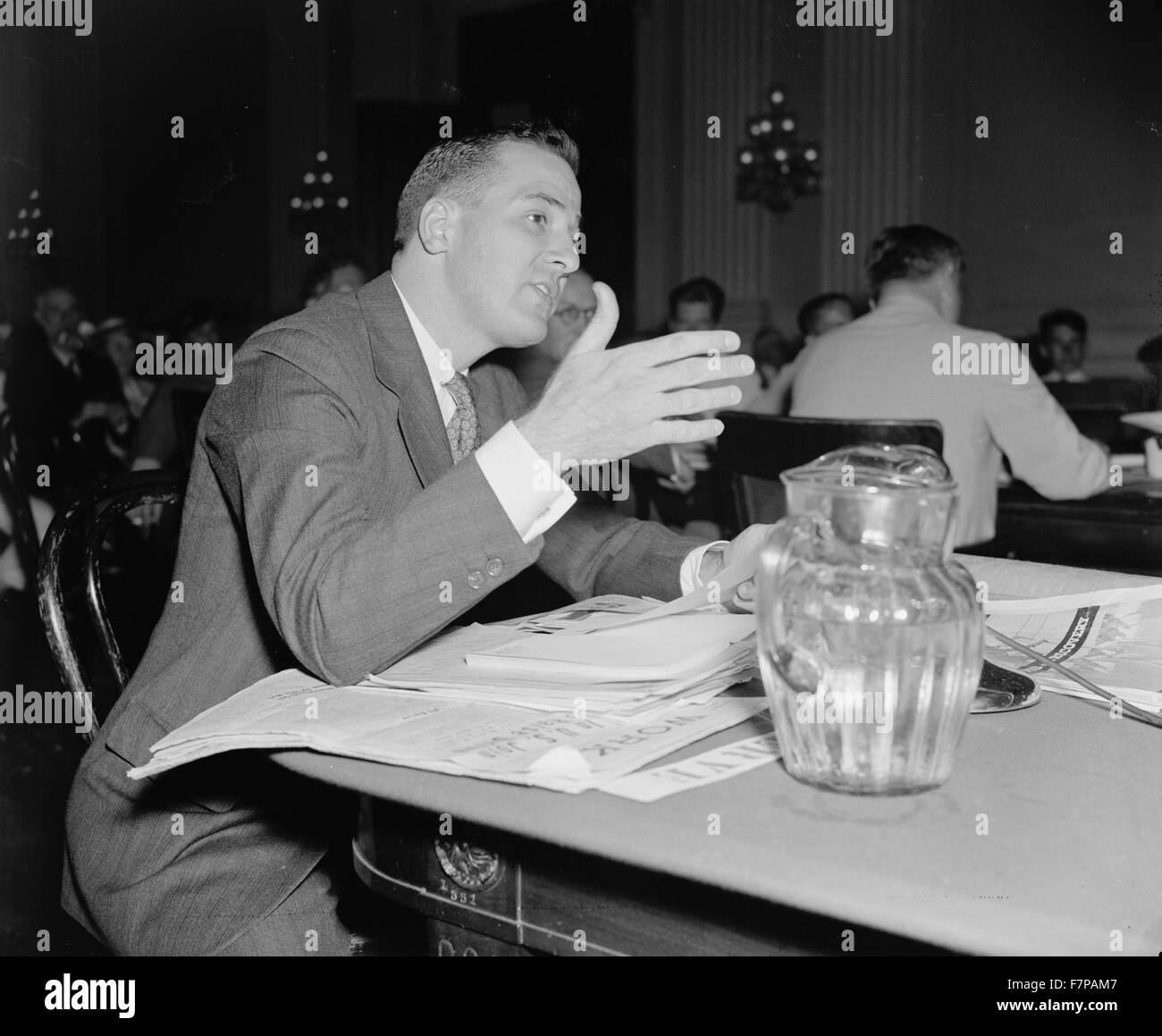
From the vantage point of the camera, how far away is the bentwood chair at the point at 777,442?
7.16 ft

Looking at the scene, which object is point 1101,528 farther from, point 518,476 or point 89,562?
point 89,562

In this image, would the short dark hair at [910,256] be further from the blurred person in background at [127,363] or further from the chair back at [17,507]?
the blurred person in background at [127,363]

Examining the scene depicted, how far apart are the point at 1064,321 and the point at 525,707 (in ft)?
18.9

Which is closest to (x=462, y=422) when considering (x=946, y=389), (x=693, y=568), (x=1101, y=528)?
(x=693, y=568)

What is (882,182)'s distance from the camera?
646cm

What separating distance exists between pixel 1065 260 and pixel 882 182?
103 cm

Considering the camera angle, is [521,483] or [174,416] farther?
[174,416]

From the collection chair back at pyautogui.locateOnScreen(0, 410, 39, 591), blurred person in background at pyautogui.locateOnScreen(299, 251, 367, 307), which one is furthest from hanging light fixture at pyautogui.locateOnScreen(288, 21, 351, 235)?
chair back at pyautogui.locateOnScreen(0, 410, 39, 591)

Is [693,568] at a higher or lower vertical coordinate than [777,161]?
lower

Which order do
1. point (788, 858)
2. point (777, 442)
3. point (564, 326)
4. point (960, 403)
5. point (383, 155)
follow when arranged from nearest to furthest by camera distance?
point (788, 858)
point (777, 442)
point (960, 403)
point (564, 326)
point (383, 155)

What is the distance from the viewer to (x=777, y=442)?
228 cm
